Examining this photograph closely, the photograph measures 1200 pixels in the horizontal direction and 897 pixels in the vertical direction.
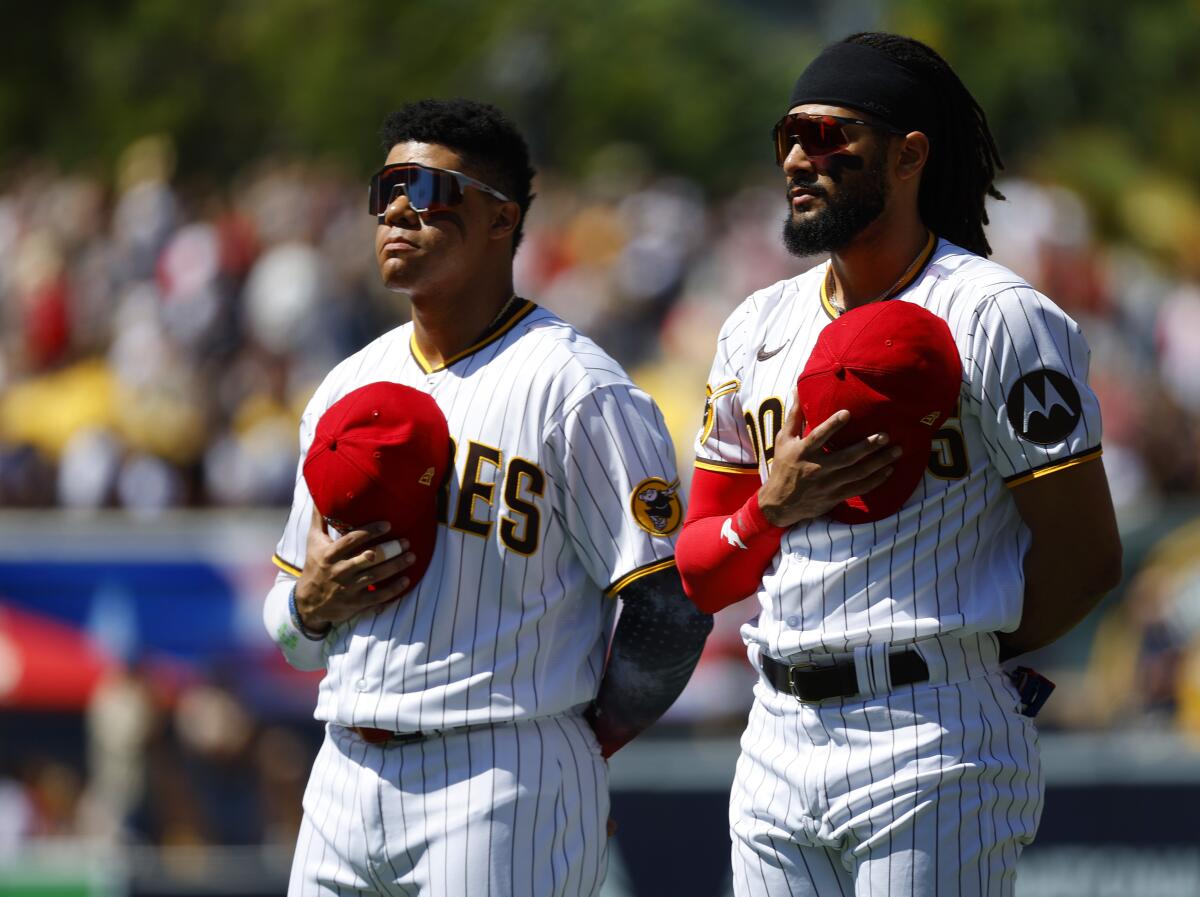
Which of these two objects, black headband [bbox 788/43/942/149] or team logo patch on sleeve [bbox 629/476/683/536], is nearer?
black headband [bbox 788/43/942/149]

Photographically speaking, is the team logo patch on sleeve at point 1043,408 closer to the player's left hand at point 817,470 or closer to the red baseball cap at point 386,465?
the player's left hand at point 817,470

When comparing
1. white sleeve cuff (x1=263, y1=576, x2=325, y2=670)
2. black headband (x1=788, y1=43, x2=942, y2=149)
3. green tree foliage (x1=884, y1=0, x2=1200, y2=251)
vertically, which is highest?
green tree foliage (x1=884, y1=0, x2=1200, y2=251)

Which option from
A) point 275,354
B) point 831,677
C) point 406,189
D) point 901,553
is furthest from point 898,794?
point 275,354

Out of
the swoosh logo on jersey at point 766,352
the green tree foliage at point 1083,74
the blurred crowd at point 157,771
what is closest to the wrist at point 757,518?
the swoosh logo on jersey at point 766,352

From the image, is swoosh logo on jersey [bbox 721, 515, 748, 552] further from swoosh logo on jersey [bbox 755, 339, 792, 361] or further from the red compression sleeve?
swoosh logo on jersey [bbox 755, 339, 792, 361]

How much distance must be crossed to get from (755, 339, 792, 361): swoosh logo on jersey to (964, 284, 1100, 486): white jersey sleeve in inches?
17.0

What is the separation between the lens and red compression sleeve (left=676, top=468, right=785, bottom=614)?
3.37 meters

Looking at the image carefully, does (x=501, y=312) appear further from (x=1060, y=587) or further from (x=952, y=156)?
(x=1060, y=587)

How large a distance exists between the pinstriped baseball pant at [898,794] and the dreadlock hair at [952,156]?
90cm

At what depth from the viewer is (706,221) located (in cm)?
1527

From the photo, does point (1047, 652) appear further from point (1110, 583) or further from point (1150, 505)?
point (1110, 583)

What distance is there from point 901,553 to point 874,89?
2.86 feet

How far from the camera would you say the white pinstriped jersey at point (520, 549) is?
142 inches

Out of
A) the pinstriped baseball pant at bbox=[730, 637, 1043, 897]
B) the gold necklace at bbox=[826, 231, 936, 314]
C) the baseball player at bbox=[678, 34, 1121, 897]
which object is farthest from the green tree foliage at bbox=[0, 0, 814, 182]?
the pinstriped baseball pant at bbox=[730, 637, 1043, 897]
